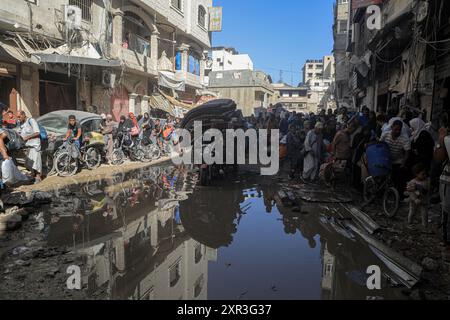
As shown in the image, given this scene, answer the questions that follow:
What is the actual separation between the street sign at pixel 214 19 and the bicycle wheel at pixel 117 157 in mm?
21322

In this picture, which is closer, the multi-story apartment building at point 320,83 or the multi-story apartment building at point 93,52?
the multi-story apartment building at point 93,52

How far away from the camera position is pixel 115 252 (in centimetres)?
469

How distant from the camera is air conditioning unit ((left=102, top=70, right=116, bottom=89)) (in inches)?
661

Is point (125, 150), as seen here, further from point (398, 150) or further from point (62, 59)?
point (398, 150)

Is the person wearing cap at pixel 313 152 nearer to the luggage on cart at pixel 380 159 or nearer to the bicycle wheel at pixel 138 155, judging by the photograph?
the luggage on cart at pixel 380 159

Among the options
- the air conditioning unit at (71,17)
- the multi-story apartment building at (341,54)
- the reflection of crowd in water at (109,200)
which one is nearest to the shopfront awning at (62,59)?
the air conditioning unit at (71,17)

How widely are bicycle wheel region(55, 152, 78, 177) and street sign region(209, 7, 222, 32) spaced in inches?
944

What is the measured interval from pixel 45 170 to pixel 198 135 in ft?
15.6

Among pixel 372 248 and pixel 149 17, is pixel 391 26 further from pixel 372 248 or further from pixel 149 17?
pixel 149 17

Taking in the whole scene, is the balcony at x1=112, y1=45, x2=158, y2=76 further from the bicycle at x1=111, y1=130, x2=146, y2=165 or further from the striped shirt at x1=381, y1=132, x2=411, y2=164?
the striped shirt at x1=381, y1=132, x2=411, y2=164

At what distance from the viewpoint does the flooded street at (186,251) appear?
3.71 metres

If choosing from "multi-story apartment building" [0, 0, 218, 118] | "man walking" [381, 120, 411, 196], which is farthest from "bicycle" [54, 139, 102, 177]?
"man walking" [381, 120, 411, 196]

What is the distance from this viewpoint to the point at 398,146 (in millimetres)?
6836

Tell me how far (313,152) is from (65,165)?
712 centimetres
